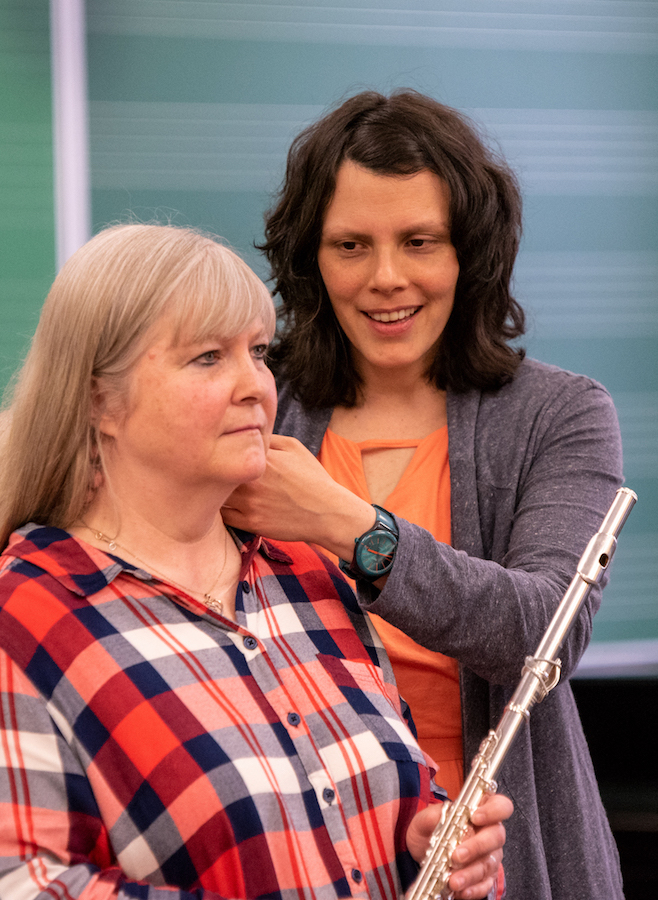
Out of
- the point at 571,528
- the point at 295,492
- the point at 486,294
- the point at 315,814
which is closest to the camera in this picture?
the point at 315,814

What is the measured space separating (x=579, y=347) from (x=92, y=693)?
2.01m

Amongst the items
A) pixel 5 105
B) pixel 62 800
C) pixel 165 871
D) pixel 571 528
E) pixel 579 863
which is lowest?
pixel 579 863

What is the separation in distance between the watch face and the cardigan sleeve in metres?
0.02

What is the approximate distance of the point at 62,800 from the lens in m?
1.00

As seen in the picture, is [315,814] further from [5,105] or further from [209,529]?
[5,105]

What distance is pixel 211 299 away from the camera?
3.92 feet

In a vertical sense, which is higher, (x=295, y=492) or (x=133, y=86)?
(x=133, y=86)

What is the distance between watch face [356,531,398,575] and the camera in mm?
1280

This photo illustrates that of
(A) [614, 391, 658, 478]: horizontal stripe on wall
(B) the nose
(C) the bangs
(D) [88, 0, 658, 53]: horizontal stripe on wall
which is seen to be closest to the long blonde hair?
(C) the bangs

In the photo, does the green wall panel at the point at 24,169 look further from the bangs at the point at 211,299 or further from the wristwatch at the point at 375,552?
the wristwatch at the point at 375,552

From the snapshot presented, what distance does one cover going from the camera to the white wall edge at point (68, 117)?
7.73 feet

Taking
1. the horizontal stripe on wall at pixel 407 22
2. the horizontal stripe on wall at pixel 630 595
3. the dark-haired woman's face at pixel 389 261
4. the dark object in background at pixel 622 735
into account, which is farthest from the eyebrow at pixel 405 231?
the dark object in background at pixel 622 735

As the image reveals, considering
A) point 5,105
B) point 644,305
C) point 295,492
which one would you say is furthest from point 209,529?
point 644,305

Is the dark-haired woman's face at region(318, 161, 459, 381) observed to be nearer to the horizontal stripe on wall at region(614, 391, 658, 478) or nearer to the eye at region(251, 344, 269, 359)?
the eye at region(251, 344, 269, 359)
